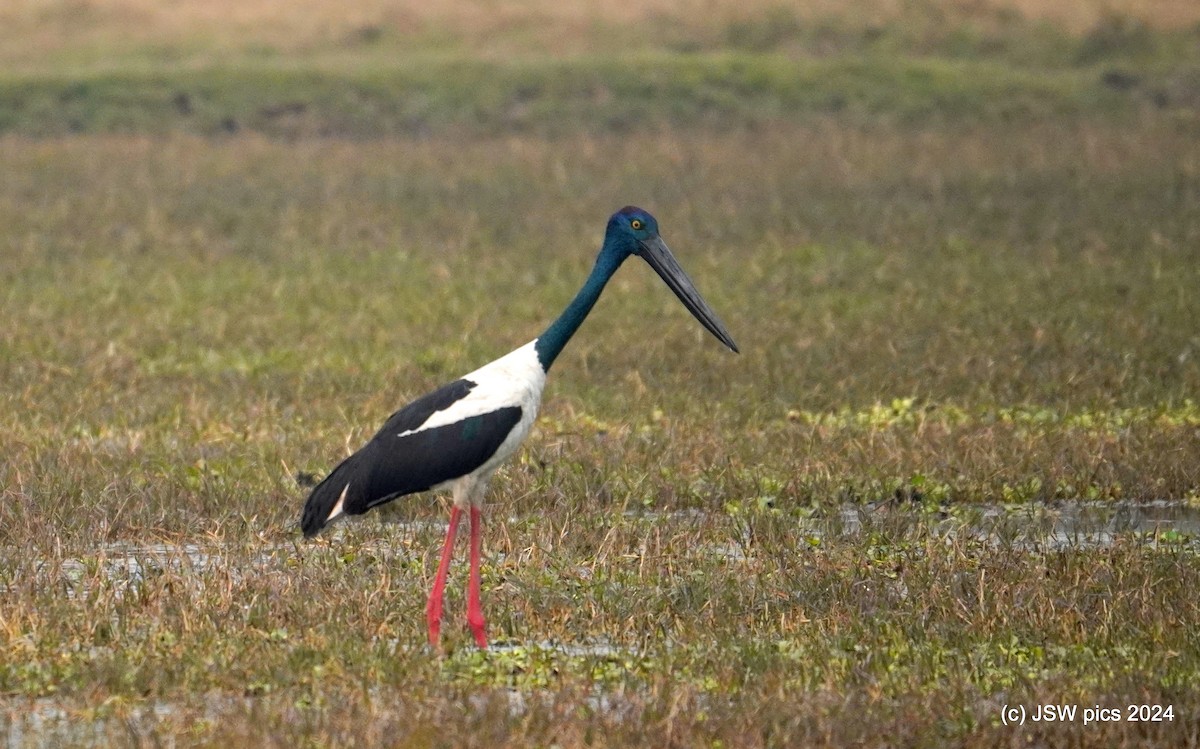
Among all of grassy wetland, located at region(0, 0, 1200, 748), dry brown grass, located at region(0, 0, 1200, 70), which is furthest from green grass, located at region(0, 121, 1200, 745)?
dry brown grass, located at region(0, 0, 1200, 70)

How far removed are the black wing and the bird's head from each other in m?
0.73

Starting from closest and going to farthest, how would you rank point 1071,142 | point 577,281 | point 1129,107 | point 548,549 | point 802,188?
1. point 548,549
2. point 577,281
3. point 802,188
4. point 1071,142
5. point 1129,107

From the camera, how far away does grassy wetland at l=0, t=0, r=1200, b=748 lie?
18.1ft

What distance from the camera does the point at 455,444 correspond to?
6.20m

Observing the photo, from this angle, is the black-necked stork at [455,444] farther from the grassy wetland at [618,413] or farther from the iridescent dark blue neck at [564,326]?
the grassy wetland at [618,413]

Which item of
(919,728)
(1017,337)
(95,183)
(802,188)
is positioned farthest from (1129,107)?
(919,728)

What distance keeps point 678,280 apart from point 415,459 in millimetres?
1149

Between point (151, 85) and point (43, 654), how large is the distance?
22.0 m

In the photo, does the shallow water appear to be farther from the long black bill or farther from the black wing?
the long black bill

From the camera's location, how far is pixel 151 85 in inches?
1059

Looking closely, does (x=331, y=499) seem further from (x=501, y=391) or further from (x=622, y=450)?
(x=622, y=450)

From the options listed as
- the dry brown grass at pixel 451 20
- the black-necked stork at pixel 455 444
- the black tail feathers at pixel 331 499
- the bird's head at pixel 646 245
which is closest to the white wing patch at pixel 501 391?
the black-necked stork at pixel 455 444

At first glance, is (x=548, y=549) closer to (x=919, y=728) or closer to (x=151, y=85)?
(x=919, y=728)

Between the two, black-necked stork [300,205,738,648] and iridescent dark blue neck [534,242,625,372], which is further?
iridescent dark blue neck [534,242,625,372]
